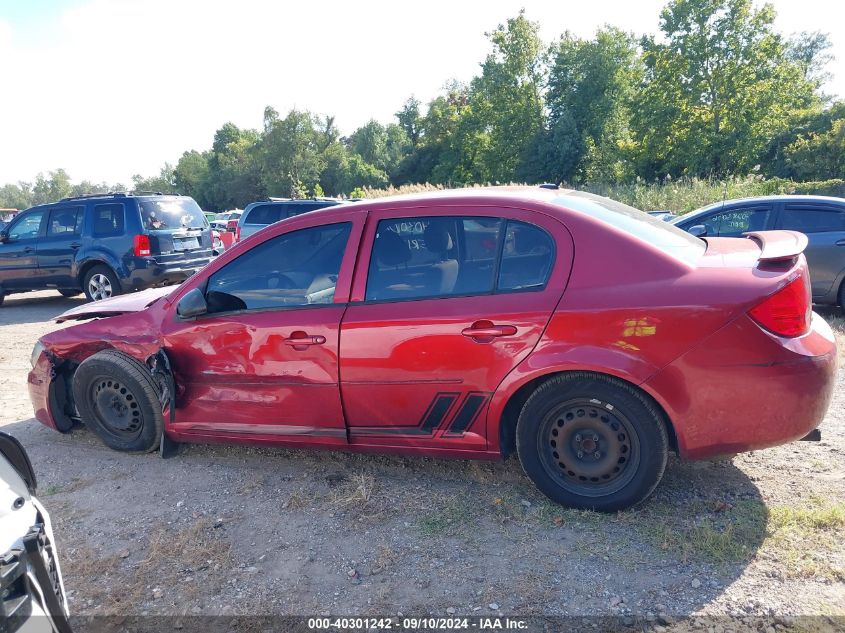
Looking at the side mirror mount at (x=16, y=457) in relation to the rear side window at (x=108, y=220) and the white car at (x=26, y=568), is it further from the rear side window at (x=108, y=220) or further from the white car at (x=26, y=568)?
the rear side window at (x=108, y=220)

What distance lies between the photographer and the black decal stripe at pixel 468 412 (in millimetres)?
3375

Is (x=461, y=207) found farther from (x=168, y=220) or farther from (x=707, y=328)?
(x=168, y=220)

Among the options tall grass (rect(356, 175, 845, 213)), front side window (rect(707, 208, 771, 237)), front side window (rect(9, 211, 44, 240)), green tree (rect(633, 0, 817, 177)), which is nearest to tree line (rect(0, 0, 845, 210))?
green tree (rect(633, 0, 817, 177))

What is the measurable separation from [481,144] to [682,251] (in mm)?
48573

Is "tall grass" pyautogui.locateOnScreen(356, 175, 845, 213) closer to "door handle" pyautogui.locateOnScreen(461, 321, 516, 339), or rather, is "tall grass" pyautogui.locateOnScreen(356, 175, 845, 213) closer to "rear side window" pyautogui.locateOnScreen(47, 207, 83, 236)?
"rear side window" pyautogui.locateOnScreen(47, 207, 83, 236)

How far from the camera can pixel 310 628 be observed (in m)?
2.67

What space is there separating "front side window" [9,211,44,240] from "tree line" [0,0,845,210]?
748 inches

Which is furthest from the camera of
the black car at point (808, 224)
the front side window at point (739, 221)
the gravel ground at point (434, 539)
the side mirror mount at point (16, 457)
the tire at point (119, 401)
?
the front side window at point (739, 221)

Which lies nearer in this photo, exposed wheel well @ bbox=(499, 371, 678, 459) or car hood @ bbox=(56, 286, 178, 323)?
exposed wheel well @ bbox=(499, 371, 678, 459)

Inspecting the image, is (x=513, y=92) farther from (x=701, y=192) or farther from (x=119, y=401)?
(x=119, y=401)

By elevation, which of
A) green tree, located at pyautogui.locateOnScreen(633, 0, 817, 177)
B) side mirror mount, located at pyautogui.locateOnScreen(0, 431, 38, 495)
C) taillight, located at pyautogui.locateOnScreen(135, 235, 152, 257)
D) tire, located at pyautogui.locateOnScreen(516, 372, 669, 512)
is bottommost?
tire, located at pyautogui.locateOnScreen(516, 372, 669, 512)

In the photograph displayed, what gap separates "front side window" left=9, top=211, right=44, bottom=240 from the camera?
11.5 metres

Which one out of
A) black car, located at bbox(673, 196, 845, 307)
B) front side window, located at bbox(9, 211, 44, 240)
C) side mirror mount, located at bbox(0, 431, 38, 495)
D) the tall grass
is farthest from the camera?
the tall grass

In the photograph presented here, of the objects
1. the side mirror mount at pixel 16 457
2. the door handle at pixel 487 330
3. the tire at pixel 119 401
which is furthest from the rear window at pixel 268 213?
the side mirror mount at pixel 16 457
